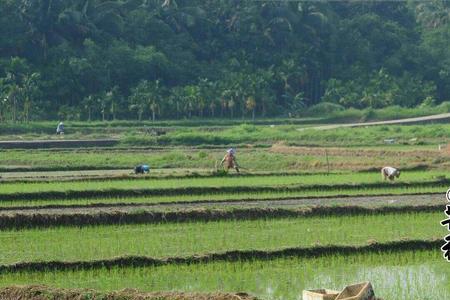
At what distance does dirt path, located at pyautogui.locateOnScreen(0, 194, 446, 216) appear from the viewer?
1836cm

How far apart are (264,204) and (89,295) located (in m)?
8.64

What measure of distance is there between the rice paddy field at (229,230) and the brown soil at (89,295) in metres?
0.50

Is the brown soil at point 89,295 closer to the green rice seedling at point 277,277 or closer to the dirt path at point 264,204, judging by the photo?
the green rice seedling at point 277,277

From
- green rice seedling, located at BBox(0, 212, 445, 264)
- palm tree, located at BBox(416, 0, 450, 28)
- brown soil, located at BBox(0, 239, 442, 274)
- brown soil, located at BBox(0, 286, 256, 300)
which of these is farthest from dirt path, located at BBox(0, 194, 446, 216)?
palm tree, located at BBox(416, 0, 450, 28)

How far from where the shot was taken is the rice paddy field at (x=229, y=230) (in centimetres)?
1335

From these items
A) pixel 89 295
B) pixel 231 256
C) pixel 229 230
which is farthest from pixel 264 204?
pixel 89 295

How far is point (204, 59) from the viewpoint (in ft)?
209

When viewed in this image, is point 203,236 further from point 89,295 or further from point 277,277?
point 89,295

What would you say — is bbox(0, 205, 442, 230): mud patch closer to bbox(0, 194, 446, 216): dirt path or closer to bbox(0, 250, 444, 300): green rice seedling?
bbox(0, 194, 446, 216): dirt path

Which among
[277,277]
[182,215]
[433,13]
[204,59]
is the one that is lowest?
[277,277]

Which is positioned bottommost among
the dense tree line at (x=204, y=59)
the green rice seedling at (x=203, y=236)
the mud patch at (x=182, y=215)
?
the green rice seedling at (x=203, y=236)

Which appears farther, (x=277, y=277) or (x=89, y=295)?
(x=277, y=277)

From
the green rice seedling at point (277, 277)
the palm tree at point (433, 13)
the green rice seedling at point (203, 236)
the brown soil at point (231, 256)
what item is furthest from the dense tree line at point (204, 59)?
the green rice seedling at point (277, 277)

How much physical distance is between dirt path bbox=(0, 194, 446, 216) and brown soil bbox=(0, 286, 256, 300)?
18.7 feet
